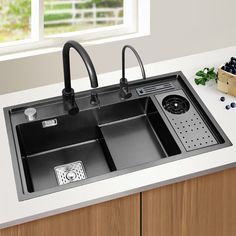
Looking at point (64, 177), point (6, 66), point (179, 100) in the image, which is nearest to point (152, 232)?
point (64, 177)

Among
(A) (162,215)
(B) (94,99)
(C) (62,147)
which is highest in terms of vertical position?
(B) (94,99)

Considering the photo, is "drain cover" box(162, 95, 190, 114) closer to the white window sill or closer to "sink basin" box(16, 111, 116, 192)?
"sink basin" box(16, 111, 116, 192)

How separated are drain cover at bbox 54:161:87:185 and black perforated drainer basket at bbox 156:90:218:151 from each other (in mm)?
468

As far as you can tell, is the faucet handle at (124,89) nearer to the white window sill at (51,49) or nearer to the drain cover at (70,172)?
the drain cover at (70,172)

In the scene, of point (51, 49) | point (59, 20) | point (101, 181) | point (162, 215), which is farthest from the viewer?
point (59, 20)

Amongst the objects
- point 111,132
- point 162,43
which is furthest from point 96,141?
point 162,43

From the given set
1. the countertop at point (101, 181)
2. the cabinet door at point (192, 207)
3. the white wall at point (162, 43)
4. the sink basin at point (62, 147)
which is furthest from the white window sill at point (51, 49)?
the cabinet door at point (192, 207)

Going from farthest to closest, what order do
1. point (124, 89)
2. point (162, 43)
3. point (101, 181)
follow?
point (162, 43) → point (124, 89) → point (101, 181)

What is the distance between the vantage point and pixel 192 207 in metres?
2.91

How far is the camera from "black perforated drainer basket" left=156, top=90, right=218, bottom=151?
2.96m

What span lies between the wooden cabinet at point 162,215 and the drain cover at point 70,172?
311mm

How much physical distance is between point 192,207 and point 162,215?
14cm

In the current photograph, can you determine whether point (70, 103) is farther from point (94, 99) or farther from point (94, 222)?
point (94, 222)

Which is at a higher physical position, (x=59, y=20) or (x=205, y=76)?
(x=205, y=76)
